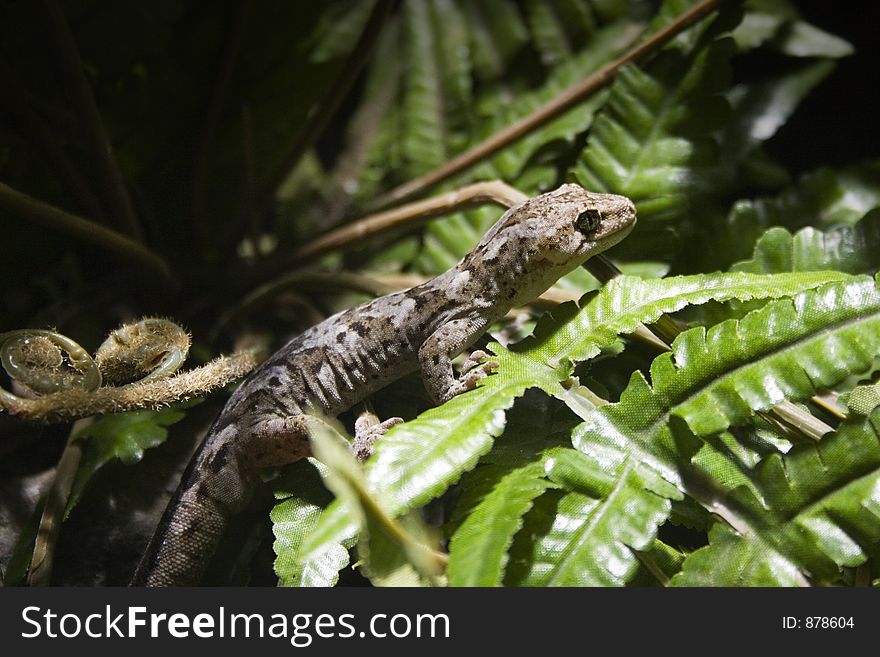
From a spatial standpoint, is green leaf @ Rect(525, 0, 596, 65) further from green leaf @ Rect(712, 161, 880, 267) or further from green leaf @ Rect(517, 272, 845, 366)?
green leaf @ Rect(517, 272, 845, 366)

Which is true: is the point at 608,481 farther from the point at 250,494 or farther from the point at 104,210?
the point at 104,210

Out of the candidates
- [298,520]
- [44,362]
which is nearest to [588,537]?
[298,520]

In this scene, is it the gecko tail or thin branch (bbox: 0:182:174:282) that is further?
thin branch (bbox: 0:182:174:282)

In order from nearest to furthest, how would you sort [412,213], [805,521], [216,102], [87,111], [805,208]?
[805,521], [87,111], [412,213], [805,208], [216,102]

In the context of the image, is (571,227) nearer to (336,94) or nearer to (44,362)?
(336,94)

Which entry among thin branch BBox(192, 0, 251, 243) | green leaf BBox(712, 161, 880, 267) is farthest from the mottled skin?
thin branch BBox(192, 0, 251, 243)

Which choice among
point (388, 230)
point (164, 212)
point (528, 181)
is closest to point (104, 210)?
point (164, 212)
